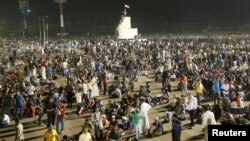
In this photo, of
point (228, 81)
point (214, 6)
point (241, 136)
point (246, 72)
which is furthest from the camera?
point (214, 6)

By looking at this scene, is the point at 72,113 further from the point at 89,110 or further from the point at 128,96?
the point at 128,96

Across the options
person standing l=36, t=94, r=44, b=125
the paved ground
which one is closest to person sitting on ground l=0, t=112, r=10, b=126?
the paved ground

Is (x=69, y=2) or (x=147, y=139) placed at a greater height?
(x=69, y=2)

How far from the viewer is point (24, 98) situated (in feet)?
81.5

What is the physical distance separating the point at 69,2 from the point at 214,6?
34.3 metres

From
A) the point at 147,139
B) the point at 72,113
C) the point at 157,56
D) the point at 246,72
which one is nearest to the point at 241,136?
the point at 147,139

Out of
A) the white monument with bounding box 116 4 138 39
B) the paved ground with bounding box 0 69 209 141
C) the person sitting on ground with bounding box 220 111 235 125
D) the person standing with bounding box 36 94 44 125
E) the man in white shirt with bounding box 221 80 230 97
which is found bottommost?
the paved ground with bounding box 0 69 209 141

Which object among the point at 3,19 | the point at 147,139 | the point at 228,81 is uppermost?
the point at 3,19

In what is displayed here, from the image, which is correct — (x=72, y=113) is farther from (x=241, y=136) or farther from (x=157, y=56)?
(x=157, y=56)

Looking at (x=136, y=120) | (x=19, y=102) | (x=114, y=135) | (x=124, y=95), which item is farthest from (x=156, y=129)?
(x=19, y=102)

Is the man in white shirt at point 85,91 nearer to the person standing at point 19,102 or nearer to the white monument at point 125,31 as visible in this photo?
the person standing at point 19,102

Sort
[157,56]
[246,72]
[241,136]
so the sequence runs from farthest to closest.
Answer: [157,56] < [246,72] < [241,136]

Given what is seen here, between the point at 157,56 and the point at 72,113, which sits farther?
the point at 157,56

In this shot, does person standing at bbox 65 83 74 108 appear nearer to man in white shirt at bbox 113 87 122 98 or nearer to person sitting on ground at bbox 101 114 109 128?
man in white shirt at bbox 113 87 122 98
